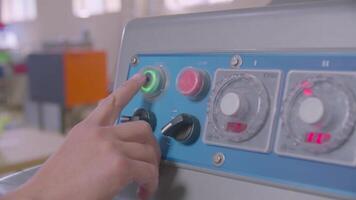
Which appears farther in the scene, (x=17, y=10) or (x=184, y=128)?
(x=17, y=10)

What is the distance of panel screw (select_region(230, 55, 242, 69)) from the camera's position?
411 millimetres

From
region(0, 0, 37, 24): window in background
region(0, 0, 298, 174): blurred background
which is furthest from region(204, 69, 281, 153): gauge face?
region(0, 0, 37, 24): window in background

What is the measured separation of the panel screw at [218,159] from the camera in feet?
1.31

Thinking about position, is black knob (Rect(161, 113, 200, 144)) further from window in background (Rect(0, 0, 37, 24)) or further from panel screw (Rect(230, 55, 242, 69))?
window in background (Rect(0, 0, 37, 24))

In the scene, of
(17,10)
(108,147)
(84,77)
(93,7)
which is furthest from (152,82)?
(17,10)

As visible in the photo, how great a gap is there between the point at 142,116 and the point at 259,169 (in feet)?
0.54

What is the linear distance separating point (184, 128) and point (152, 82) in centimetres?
8

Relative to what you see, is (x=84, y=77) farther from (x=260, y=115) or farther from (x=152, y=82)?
(x=260, y=115)

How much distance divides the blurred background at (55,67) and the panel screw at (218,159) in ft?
2.01

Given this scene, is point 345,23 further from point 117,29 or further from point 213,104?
point 117,29

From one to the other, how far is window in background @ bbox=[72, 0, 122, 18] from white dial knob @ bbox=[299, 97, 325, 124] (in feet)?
5.40

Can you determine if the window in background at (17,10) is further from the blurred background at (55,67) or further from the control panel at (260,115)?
the control panel at (260,115)

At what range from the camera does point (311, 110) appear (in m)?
0.34

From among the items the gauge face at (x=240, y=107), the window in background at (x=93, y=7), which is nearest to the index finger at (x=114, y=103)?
the gauge face at (x=240, y=107)
